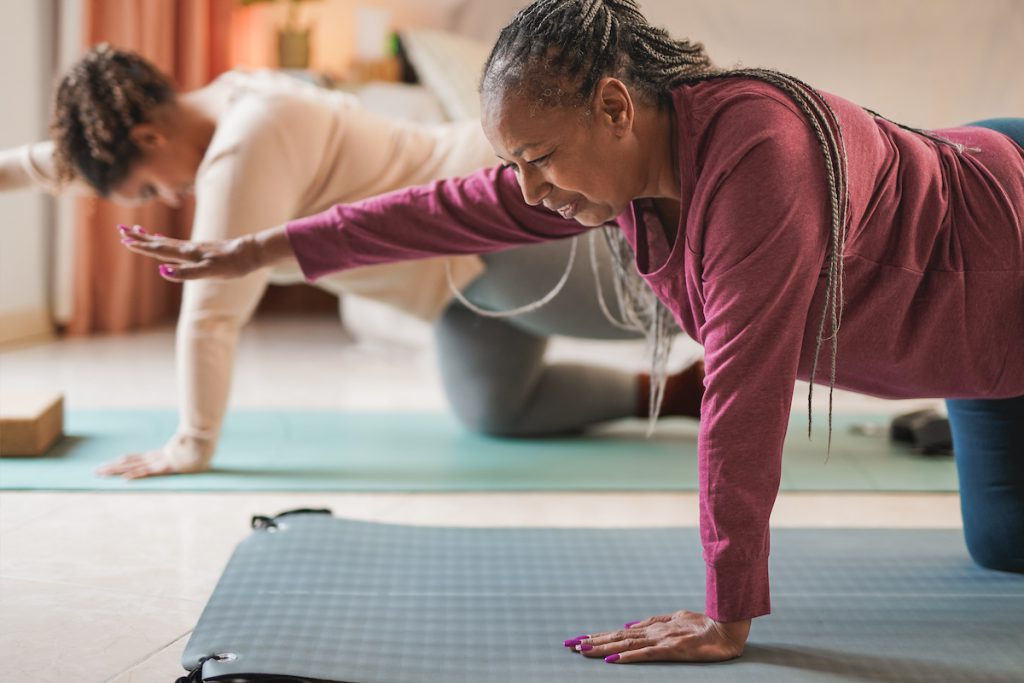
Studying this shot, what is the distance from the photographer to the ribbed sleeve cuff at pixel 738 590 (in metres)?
1.12

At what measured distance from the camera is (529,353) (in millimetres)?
2371

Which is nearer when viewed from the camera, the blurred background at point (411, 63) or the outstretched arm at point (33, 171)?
the outstretched arm at point (33, 171)

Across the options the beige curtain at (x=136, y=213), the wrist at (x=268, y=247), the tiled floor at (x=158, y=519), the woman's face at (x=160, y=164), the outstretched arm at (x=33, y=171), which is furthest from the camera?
the beige curtain at (x=136, y=213)

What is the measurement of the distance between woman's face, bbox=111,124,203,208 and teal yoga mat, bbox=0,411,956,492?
1.66ft

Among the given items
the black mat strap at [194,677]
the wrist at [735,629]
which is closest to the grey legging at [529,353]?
the wrist at [735,629]

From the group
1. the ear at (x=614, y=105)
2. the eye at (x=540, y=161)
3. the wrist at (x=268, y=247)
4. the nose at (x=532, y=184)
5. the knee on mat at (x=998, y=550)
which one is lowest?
the knee on mat at (x=998, y=550)

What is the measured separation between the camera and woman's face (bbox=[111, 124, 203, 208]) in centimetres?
204

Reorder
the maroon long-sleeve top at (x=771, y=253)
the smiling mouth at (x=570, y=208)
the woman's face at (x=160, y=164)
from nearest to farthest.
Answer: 1. the maroon long-sleeve top at (x=771, y=253)
2. the smiling mouth at (x=570, y=208)
3. the woman's face at (x=160, y=164)

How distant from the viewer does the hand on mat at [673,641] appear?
1.18 metres

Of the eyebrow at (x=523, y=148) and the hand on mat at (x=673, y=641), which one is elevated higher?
the eyebrow at (x=523, y=148)

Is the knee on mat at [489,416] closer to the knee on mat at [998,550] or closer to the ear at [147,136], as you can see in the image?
the ear at [147,136]

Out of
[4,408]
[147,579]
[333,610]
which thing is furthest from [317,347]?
[333,610]

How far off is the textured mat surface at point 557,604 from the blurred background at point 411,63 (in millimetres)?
1860

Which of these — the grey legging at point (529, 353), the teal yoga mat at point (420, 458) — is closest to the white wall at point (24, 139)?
the teal yoga mat at point (420, 458)
